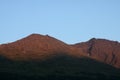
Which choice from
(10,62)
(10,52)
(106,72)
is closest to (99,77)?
(106,72)

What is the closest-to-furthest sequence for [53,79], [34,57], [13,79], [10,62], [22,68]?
[13,79] < [53,79] < [22,68] < [10,62] < [34,57]

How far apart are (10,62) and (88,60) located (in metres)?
39.3

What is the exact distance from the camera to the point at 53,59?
189500mm

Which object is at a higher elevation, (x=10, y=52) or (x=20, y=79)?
(x=10, y=52)

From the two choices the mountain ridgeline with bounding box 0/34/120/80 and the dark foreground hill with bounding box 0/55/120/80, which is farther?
the mountain ridgeline with bounding box 0/34/120/80

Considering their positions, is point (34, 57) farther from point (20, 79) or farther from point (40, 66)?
point (20, 79)

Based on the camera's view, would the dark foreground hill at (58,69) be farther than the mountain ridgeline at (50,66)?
No

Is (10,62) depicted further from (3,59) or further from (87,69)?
(87,69)

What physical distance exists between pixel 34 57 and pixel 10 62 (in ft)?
53.7

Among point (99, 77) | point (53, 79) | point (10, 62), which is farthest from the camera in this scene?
point (10, 62)

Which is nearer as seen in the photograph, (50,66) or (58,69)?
(58,69)

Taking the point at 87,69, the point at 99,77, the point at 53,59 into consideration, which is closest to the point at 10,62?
the point at 53,59

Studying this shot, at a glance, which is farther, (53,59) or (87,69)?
(53,59)

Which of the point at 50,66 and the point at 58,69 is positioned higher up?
the point at 50,66
